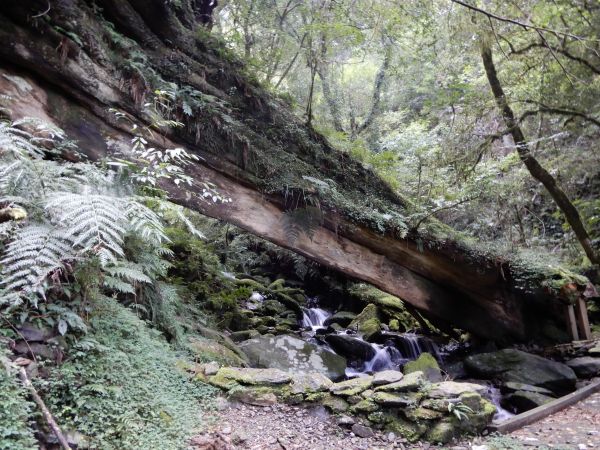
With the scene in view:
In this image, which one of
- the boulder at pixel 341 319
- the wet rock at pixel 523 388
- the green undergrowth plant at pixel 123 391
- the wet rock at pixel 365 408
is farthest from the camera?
the boulder at pixel 341 319

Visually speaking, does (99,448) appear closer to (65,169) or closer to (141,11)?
(65,169)

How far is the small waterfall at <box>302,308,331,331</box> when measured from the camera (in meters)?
11.4

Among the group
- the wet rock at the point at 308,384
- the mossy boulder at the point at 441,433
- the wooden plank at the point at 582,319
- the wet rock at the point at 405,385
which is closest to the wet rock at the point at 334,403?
the wet rock at the point at 308,384

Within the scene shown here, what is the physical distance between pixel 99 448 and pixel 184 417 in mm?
980

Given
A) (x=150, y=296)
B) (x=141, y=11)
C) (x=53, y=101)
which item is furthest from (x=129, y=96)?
(x=150, y=296)

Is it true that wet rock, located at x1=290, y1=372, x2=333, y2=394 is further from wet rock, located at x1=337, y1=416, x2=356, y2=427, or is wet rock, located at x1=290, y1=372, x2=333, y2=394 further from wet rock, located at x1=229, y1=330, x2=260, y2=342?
wet rock, located at x1=229, y1=330, x2=260, y2=342

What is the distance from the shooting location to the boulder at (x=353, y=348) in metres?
9.05

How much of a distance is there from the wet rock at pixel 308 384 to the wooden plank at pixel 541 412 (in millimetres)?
2056

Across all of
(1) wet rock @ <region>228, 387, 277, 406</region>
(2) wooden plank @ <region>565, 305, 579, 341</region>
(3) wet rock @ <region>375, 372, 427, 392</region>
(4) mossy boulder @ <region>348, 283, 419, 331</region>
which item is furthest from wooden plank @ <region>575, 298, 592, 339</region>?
(1) wet rock @ <region>228, 387, 277, 406</region>

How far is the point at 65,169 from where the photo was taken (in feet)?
12.7

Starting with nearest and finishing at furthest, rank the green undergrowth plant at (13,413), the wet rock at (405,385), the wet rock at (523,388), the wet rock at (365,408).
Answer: the green undergrowth plant at (13,413)
the wet rock at (365,408)
the wet rock at (405,385)
the wet rock at (523,388)

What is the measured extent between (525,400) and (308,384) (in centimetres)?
434

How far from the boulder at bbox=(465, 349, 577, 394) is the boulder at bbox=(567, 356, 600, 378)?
1.17ft

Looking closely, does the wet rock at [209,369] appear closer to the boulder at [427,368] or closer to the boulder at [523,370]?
the boulder at [427,368]
